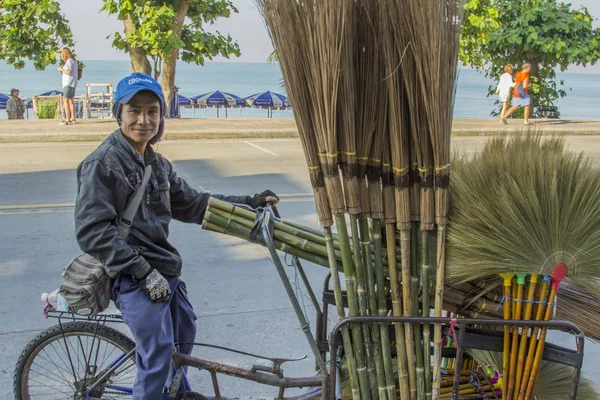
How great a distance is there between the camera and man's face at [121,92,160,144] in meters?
2.56

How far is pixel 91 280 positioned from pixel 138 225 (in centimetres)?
26

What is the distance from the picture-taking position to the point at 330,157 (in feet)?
7.09

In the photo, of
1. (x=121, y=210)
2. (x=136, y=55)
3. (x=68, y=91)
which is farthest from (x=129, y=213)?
(x=136, y=55)

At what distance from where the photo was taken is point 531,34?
52.4 feet

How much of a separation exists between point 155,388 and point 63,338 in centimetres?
56

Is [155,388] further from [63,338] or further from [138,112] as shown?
[138,112]

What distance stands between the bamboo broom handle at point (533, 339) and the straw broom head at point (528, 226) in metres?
0.06

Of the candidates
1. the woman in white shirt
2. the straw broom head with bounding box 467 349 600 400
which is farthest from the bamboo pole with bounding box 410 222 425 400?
the woman in white shirt

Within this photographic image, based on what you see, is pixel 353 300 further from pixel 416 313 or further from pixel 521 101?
pixel 521 101

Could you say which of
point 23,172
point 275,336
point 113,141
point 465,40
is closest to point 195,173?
point 23,172

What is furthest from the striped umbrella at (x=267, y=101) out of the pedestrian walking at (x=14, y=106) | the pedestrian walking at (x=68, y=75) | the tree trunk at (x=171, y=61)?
the pedestrian walking at (x=68, y=75)

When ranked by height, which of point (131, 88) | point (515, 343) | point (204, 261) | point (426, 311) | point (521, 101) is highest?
point (131, 88)

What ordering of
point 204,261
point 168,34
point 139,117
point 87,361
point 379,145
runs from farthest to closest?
1. point 168,34
2. point 204,261
3. point 87,361
4. point 139,117
5. point 379,145

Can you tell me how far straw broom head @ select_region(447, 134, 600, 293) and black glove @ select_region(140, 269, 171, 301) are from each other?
998 mm
